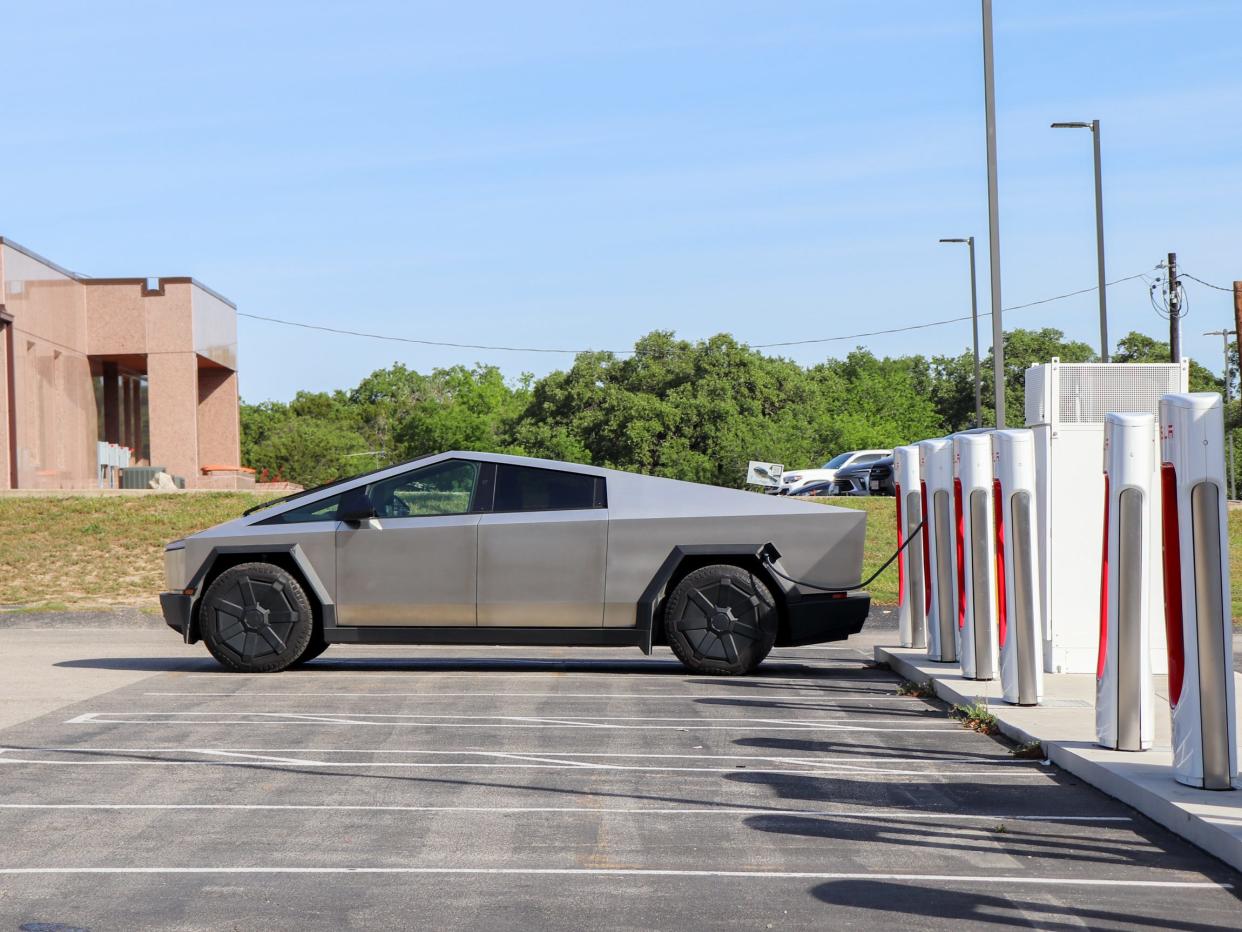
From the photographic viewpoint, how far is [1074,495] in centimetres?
1076

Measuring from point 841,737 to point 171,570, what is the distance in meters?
5.63

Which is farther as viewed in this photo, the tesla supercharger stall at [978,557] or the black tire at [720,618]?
the black tire at [720,618]

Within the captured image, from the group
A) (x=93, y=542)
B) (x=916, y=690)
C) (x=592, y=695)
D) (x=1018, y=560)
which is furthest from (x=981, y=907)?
(x=93, y=542)

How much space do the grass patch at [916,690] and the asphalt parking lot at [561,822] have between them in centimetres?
47

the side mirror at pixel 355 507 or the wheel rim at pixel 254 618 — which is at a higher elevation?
the side mirror at pixel 355 507

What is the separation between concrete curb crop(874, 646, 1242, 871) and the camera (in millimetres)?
5669

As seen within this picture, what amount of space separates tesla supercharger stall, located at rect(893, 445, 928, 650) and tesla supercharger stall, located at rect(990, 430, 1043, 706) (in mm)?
2987

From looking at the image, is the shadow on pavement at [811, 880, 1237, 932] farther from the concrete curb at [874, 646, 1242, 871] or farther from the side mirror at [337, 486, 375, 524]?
the side mirror at [337, 486, 375, 524]

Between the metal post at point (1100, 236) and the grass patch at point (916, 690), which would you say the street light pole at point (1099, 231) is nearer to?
the metal post at point (1100, 236)

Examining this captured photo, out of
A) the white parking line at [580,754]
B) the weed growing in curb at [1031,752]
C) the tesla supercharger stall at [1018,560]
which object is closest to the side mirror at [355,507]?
the white parking line at [580,754]

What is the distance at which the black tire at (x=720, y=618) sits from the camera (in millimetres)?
11195

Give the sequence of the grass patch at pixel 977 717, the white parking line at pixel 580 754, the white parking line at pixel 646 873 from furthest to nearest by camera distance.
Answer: the grass patch at pixel 977 717 → the white parking line at pixel 580 754 → the white parking line at pixel 646 873

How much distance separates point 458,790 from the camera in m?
6.86

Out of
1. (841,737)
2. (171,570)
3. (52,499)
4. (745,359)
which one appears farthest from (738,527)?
(745,359)
